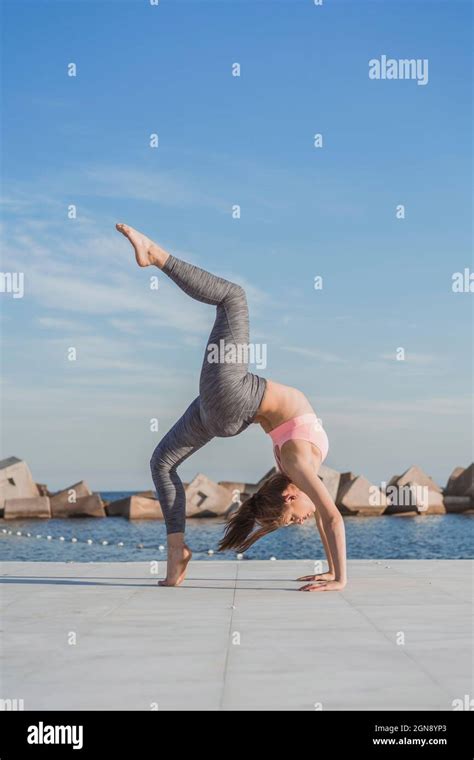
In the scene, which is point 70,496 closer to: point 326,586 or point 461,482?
point 461,482

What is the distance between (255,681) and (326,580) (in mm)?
2722

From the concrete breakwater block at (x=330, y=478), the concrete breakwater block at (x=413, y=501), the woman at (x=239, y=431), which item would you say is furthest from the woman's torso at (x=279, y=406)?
the concrete breakwater block at (x=413, y=501)

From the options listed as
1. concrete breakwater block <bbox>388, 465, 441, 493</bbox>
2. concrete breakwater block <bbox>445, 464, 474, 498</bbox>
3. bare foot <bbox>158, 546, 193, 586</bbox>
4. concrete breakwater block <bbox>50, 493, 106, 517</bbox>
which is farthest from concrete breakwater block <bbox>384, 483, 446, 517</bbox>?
bare foot <bbox>158, 546, 193, 586</bbox>

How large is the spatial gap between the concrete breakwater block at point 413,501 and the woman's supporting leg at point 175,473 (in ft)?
122

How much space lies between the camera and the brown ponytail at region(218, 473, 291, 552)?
16.4 ft

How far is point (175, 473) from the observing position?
531 centimetres

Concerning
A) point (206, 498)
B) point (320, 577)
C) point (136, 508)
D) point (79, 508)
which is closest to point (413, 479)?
point (206, 498)

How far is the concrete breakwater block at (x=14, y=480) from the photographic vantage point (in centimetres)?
3909

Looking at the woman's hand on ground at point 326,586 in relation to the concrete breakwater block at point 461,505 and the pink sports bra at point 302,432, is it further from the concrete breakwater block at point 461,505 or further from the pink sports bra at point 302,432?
the concrete breakwater block at point 461,505

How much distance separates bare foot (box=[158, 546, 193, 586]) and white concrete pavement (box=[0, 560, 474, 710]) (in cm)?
7
